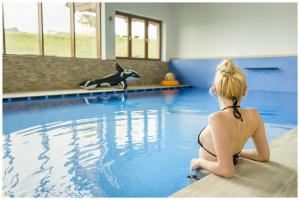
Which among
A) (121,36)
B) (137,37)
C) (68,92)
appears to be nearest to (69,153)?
(68,92)

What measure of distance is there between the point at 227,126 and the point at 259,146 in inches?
18.7

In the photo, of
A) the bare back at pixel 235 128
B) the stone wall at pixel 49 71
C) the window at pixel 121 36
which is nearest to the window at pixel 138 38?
the window at pixel 121 36

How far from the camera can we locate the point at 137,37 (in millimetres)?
12555

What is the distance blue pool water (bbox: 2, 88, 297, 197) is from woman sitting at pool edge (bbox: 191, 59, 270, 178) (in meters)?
0.66

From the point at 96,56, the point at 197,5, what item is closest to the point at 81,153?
the point at 96,56

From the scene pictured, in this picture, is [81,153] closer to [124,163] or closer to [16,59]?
[124,163]

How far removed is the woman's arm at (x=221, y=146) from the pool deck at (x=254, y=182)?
0.06 metres

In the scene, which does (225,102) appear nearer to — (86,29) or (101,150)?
(101,150)

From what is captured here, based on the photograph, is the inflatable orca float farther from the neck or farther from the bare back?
the neck

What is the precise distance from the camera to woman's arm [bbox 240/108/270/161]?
1.82 meters

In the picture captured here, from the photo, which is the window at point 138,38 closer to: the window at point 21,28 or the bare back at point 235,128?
the window at point 21,28

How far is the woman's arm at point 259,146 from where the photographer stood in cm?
182

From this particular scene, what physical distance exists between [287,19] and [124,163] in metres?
10.1

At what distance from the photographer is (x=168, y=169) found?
2.75m
